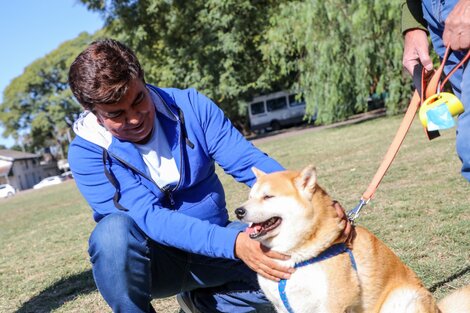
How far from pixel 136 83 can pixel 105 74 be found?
181mm

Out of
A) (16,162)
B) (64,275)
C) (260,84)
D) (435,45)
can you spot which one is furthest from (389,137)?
(16,162)

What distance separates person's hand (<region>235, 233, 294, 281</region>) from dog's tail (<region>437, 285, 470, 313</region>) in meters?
0.80

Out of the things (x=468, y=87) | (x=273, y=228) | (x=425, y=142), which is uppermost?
(x=468, y=87)

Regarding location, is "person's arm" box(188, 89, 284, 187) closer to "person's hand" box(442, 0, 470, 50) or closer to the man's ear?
the man's ear

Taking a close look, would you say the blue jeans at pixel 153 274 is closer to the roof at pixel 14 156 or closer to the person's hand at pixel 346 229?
the person's hand at pixel 346 229

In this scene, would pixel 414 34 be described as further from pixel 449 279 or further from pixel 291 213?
pixel 449 279

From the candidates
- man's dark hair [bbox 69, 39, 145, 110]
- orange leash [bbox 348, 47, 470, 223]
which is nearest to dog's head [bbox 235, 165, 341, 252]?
orange leash [bbox 348, 47, 470, 223]

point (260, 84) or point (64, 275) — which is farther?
point (260, 84)

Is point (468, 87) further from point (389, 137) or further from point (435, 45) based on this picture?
point (389, 137)

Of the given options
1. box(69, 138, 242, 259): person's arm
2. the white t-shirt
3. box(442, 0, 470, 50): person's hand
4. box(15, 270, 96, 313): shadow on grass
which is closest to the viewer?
box(442, 0, 470, 50): person's hand

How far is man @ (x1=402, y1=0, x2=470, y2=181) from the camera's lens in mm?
2131

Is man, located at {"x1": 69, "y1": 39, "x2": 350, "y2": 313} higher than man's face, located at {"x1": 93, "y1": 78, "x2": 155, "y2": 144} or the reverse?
the reverse

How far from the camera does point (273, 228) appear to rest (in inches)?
93.0

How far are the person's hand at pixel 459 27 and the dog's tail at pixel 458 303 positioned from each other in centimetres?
118
